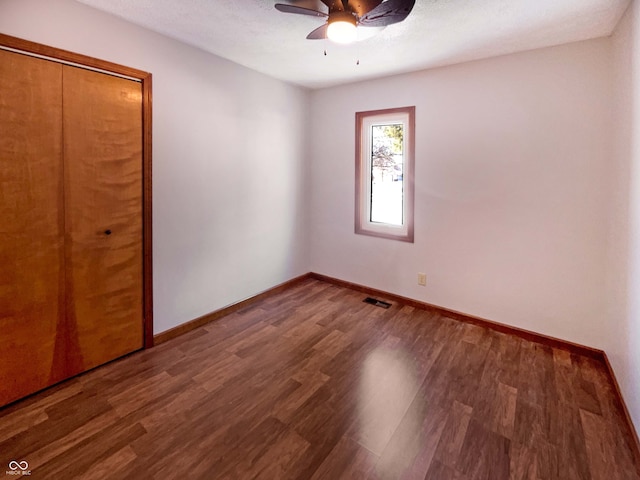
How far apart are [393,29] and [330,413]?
8.73 ft

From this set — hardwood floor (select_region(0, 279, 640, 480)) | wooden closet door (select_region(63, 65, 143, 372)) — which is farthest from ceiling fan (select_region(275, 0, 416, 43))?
hardwood floor (select_region(0, 279, 640, 480))

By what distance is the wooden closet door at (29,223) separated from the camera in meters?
1.83

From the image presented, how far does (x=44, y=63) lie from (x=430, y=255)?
134 inches

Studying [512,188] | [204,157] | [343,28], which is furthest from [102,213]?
[512,188]

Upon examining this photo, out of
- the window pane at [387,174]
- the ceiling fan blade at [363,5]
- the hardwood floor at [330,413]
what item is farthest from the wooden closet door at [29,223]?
the window pane at [387,174]

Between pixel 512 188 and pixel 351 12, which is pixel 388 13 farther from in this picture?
pixel 512 188

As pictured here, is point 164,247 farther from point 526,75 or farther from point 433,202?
point 526,75

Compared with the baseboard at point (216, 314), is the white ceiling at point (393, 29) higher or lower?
higher

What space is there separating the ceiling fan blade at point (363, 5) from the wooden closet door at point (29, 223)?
6.09 feet

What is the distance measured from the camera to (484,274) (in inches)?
118

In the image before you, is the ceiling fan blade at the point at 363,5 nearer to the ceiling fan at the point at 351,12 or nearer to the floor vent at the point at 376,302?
the ceiling fan at the point at 351,12

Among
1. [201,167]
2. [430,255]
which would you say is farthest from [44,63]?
[430,255]

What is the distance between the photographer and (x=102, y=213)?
2.25 meters

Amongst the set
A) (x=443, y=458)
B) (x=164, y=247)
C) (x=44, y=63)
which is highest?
(x=44, y=63)
